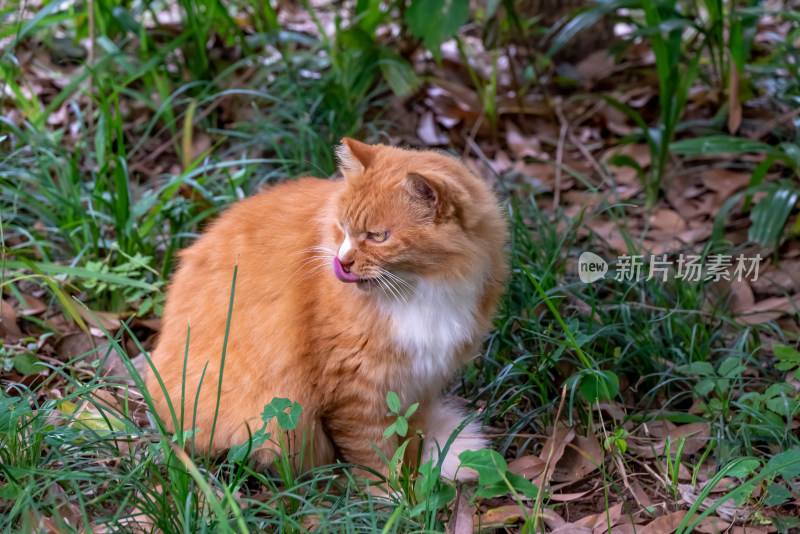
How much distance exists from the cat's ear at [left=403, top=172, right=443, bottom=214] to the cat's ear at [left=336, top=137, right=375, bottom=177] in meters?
0.23

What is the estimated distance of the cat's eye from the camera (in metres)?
2.12

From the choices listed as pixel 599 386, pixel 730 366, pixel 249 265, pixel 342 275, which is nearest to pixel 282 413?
pixel 342 275

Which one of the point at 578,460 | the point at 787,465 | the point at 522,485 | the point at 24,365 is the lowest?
the point at 578,460

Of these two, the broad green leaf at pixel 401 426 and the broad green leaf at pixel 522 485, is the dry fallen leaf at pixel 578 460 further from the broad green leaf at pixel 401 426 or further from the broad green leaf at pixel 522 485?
the broad green leaf at pixel 401 426

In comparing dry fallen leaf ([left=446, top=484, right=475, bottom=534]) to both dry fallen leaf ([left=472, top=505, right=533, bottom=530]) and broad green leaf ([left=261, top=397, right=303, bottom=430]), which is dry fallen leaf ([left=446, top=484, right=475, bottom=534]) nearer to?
dry fallen leaf ([left=472, top=505, right=533, bottom=530])

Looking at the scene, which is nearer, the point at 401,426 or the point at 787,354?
the point at 401,426

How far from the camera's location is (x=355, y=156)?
2205mm

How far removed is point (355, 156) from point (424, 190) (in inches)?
11.5

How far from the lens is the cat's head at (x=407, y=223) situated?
2.09 m

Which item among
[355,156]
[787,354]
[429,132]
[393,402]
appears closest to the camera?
[393,402]

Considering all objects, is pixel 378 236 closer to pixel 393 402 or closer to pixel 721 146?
pixel 393 402

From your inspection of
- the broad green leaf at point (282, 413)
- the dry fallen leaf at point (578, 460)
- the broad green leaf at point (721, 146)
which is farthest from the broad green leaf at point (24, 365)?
the broad green leaf at point (721, 146)

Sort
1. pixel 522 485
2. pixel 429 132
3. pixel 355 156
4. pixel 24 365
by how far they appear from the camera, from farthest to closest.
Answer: pixel 429 132, pixel 24 365, pixel 355 156, pixel 522 485

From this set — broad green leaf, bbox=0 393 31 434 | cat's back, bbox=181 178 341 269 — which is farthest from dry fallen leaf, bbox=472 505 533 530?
broad green leaf, bbox=0 393 31 434
